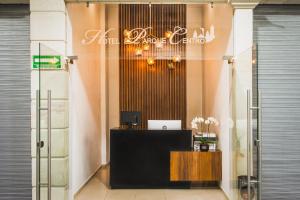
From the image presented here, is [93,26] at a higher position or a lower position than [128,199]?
higher

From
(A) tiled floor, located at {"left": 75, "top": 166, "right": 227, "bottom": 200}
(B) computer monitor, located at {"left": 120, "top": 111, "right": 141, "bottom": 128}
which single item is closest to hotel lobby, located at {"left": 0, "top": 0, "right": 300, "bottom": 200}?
(A) tiled floor, located at {"left": 75, "top": 166, "right": 227, "bottom": 200}

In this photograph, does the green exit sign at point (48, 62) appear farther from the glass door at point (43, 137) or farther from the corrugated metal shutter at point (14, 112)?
the glass door at point (43, 137)

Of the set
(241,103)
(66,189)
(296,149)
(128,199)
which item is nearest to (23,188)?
(66,189)

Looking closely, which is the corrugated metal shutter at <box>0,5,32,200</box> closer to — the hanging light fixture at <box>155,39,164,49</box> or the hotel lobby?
the hotel lobby

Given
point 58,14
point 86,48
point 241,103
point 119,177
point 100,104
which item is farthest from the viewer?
point 100,104

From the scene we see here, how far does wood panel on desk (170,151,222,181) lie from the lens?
248 inches

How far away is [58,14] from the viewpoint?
15.7 feet

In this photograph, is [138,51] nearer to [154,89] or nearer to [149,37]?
[149,37]

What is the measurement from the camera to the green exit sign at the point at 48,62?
4.59m

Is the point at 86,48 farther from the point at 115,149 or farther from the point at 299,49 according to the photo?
the point at 299,49

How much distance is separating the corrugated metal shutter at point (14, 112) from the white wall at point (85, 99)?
2.38ft

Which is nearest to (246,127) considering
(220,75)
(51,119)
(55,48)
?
(51,119)

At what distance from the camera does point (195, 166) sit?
20.8ft

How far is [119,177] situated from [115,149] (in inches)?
20.7
